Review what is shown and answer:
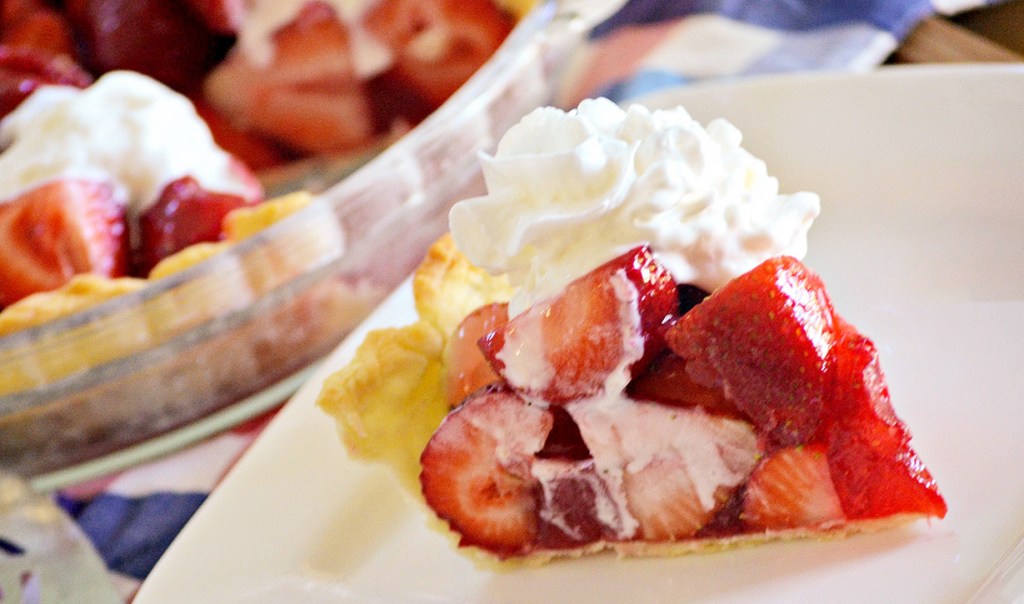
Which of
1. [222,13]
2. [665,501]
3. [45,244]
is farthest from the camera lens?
[222,13]

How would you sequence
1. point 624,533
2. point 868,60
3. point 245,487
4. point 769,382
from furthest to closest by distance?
point 868,60 < point 245,487 < point 624,533 < point 769,382

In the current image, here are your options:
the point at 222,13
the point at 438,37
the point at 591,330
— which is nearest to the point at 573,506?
the point at 591,330

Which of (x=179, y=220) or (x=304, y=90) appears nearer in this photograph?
(x=179, y=220)

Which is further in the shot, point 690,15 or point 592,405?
point 690,15

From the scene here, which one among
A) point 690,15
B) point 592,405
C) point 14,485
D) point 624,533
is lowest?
point 14,485

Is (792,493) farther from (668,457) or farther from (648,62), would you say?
(648,62)

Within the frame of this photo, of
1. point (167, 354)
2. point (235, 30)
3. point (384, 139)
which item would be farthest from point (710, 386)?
point (235, 30)

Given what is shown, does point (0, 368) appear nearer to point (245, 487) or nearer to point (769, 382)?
point (245, 487)
